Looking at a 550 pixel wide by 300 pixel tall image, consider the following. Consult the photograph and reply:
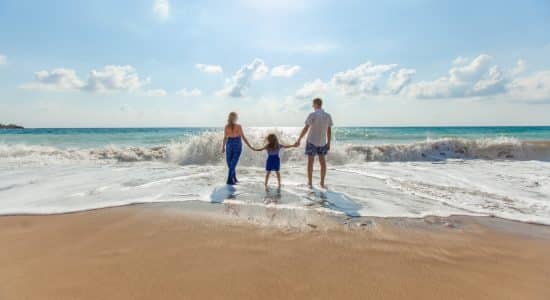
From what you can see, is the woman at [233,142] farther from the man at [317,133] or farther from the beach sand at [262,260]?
the beach sand at [262,260]

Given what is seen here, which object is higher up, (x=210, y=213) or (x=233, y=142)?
(x=233, y=142)

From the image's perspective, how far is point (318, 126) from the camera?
6129 millimetres

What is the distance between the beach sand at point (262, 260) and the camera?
208 cm

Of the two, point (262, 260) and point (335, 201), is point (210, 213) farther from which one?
point (335, 201)

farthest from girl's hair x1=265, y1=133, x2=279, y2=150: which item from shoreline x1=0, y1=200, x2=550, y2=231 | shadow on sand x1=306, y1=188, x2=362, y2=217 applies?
shoreline x1=0, y1=200, x2=550, y2=231

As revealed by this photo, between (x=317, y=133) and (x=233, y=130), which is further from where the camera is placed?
(x=233, y=130)

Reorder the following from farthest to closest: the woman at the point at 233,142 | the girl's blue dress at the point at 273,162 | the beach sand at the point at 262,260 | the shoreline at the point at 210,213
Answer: the woman at the point at 233,142, the girl's blue dress at the point at 273,162, the shoreline at the point at 210,213, the beach sand at the point at 262,260

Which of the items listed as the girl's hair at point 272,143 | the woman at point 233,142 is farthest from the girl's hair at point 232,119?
the girl's hair at point 272,143

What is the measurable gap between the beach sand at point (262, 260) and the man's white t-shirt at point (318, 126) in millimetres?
2862

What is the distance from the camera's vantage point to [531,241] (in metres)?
3.19

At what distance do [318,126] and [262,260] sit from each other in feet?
13.4

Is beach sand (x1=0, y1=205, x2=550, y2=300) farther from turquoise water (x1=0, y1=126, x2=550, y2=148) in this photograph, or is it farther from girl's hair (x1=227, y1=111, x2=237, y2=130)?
turquoise water (x1=0, y1=126, x2=550, y2=148)

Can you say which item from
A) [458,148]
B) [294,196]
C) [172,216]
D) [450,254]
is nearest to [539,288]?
[450,254]

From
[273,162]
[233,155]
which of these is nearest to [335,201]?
[273,162]
